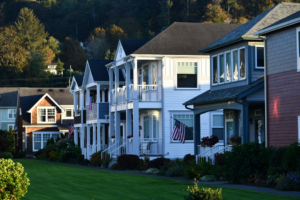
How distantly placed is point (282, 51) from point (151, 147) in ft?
46.6

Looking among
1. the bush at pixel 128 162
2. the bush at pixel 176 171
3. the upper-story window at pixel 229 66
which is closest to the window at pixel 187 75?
the bush at pixel 128 162

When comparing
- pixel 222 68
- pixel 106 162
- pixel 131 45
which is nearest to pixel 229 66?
pixel 222 68

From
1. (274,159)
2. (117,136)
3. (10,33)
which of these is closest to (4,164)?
(274,159)

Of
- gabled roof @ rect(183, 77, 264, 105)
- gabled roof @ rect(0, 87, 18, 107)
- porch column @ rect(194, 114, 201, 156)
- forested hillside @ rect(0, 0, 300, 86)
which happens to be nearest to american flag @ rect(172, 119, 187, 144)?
porch column @ rect(194, 114, 201, 156)

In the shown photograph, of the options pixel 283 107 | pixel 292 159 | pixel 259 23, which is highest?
pixel 259 23

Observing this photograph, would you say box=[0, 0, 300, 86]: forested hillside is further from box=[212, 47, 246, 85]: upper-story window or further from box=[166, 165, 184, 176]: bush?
box=[166, 165, 184, 176]: bush

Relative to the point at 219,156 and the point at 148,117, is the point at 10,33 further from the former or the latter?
the point at 219,156

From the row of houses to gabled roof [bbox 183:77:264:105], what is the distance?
0.14ft

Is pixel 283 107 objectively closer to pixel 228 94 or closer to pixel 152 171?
pixel 228 94

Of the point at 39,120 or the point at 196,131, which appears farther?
the point at 39,120

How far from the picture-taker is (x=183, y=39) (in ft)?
113

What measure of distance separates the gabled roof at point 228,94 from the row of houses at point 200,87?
4 cm

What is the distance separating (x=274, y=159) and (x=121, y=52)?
1800 centimetres

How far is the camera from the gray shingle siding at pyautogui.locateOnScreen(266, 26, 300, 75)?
20031mm
